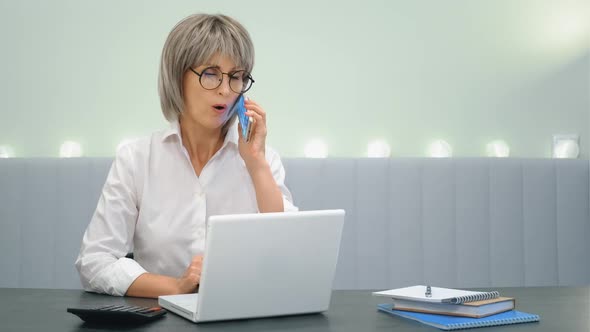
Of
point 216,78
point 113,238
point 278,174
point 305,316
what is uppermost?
point 216,78

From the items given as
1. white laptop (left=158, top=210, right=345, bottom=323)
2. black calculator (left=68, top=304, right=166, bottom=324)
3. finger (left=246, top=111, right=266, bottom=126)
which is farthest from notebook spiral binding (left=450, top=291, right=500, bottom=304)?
finger (left=246, top=111, right=266, bottom=126)

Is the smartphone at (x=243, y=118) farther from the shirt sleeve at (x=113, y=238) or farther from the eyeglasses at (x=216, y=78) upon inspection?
the shirt sleeve at (x=113, y=238)

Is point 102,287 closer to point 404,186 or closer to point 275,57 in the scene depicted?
point 404,186

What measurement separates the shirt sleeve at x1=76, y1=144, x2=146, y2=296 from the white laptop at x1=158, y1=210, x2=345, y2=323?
0.34 m

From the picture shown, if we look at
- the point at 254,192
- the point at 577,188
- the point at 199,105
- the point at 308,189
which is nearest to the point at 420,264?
the point at 308,189

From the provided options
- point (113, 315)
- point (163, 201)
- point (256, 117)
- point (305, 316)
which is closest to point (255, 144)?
point (256, 117)

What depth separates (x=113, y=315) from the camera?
112cm

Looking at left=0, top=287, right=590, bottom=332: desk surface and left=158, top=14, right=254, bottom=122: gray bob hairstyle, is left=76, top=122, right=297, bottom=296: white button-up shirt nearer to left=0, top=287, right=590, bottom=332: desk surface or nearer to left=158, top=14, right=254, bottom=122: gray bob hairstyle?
left=158, top=14, right=254, bottom=122: gray bob hairstyle

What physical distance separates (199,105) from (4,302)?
0.71 meters

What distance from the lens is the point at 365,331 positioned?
112 cm

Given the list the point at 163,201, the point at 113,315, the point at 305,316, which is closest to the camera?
the point at 113,315

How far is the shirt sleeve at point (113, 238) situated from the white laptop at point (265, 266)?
344mm

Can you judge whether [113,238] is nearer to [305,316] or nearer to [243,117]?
[243,117]

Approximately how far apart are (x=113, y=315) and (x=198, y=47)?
854 mm
